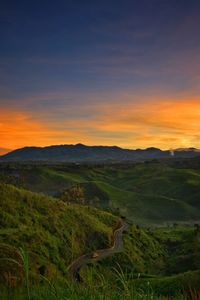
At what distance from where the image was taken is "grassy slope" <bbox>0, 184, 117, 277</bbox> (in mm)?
75300

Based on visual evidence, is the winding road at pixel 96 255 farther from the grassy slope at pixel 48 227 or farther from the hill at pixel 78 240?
the grassy slope at pixel 48 227

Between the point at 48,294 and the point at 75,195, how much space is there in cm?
16767

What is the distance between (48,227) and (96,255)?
13198mm

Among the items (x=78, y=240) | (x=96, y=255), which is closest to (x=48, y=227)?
(x=78, y=240)

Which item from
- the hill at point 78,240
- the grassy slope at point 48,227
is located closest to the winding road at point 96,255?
the hill at point 78,240

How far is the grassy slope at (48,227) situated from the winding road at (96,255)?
1.54 metres

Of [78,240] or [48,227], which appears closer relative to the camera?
[48,227]

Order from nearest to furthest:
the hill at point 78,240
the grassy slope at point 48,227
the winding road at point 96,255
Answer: the hill at point 78,240 < the grassy slope at point 48,227 < the winding road at point 96,255

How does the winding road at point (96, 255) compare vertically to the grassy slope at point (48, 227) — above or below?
below

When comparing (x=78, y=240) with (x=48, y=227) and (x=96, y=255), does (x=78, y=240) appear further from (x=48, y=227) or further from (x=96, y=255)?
(x=48, y=227)

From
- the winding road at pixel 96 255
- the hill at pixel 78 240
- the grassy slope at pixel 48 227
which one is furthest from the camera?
the winding road at pixel 96 255

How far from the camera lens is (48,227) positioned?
3703 inches

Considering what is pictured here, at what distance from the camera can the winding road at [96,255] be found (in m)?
76.2

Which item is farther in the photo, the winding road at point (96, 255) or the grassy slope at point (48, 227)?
the winding road at point (96, 255)
